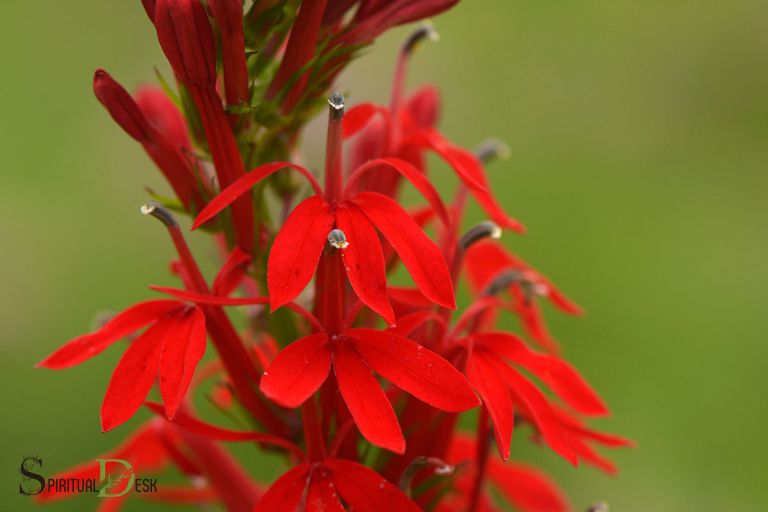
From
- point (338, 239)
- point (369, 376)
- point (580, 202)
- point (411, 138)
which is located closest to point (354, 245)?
point (338, 239)

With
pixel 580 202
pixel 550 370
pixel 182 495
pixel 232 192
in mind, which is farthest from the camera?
pixel 580 202

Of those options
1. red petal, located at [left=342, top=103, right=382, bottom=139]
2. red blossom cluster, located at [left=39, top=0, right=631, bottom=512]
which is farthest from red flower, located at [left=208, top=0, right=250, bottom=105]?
red petal, located at [left=342, top=103, right=382, bottom=139]

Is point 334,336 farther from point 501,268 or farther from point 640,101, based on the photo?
point 640,101

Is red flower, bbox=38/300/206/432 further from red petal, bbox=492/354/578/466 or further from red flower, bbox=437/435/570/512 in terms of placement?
red flower, bbox=437/435/570/512

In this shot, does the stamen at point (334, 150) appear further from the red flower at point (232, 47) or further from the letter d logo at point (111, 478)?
the letter d logo at point (111, 478)

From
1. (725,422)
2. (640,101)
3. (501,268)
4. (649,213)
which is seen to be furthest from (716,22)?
(501,268)

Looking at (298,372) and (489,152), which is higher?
(489,152)

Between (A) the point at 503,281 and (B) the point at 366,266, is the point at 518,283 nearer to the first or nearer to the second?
(A) the point at 503,281
